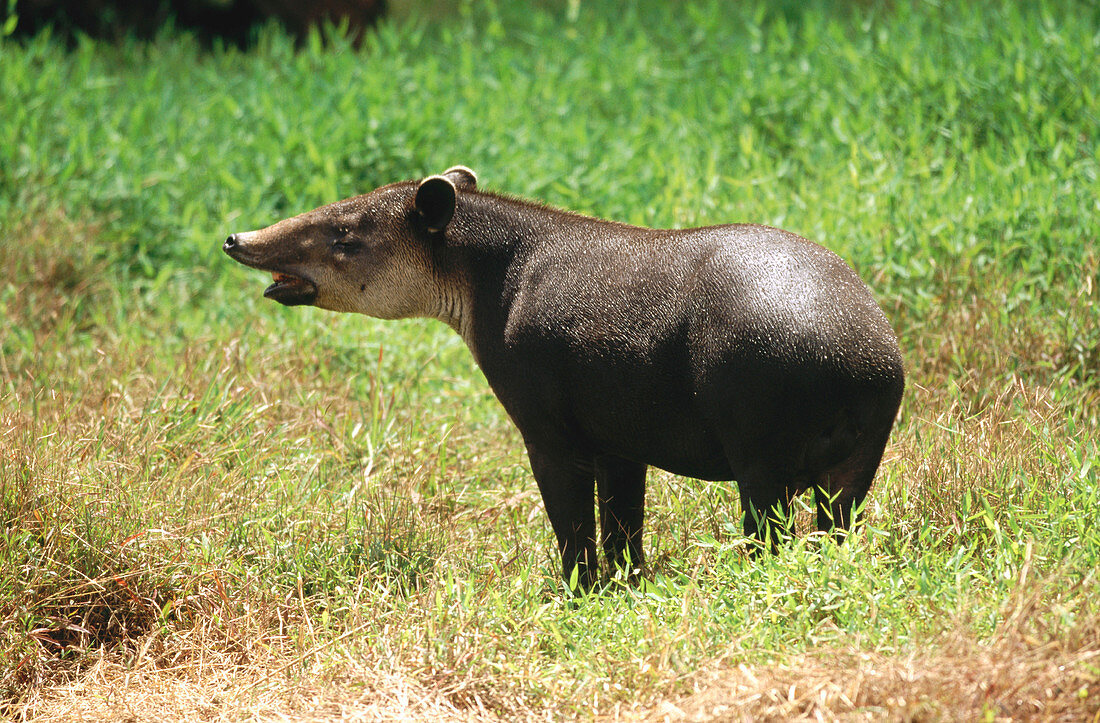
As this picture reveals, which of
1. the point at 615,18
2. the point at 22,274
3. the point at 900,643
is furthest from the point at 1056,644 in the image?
the point at 615,18

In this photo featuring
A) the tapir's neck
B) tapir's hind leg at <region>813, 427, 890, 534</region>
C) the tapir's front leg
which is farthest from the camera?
the tapir's neck

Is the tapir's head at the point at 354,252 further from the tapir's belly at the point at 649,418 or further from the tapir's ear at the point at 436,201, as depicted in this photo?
the tapir's belly at the point at 649,418

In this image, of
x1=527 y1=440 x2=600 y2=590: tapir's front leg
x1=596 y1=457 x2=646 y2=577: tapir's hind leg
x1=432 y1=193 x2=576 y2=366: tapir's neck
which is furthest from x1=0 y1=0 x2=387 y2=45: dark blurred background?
x1=527 y1=440 x2=600 y2=590: tapir's front leg

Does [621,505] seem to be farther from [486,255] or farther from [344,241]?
[344,241]

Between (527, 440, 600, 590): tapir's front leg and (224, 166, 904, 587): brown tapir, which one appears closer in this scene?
(224, 166, 904, 587): brown tapir

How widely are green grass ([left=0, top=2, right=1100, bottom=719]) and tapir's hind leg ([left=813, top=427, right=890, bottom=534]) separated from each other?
0.55 ft

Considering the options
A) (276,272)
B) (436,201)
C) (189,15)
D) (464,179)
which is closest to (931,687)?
(436,201)

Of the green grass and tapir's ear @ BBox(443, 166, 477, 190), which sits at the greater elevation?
tapir's ear @ BBox(443, 166, 477, 190)

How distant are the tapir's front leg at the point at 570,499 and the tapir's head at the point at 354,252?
2.97 feet

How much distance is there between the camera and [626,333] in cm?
450

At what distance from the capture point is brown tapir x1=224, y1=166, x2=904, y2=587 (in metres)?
4.16

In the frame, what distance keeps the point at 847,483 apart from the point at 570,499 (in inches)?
42.0

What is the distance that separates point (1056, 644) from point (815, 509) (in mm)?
1261

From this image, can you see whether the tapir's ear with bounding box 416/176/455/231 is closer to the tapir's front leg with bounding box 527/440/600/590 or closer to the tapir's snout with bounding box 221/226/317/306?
the tapir's snout with bounding box 221/226/317/306
